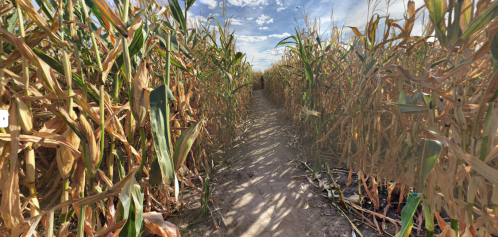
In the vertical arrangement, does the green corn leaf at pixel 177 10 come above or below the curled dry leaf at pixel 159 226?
above

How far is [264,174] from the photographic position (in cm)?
164

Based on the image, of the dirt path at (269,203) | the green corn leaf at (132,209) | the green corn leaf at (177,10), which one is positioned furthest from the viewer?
the dirt path at (269,203)

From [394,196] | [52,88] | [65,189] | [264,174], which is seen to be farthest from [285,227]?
[52,88]

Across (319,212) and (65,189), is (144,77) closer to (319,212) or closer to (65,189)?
(65,189)

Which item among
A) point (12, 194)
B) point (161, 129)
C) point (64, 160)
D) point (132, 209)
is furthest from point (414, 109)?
point (12, 194)

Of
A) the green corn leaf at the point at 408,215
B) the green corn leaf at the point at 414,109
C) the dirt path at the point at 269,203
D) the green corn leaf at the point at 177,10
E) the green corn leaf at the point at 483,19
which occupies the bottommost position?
the dirt path at the point at 269,203

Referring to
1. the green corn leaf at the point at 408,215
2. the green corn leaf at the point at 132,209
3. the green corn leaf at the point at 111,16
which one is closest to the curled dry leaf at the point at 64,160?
the green corn leaf at the point at 132,209

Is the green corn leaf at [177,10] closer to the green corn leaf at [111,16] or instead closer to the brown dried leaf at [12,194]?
the green corn leaf at [111,16]

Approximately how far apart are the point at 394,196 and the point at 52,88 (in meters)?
1.70

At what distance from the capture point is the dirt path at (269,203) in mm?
1048

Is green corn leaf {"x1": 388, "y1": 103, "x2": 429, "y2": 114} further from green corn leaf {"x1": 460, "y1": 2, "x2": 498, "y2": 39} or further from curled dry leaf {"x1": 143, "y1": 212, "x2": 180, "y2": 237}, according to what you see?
curled dry leaf {"x1": 143, "y1": 212, "x2": 180, "y2": 237}

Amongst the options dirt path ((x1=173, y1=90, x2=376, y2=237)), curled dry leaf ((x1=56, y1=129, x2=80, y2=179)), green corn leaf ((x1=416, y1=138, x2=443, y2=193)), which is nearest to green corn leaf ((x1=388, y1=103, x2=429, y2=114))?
green corn leaf ((x1=416, y1=138, x2=443, y2=193))

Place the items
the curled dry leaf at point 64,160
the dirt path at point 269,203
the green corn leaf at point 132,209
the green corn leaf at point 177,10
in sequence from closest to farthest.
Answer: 1. the green corn leaf at point 132,209
2. the curled dry leaf at point 64,160
3. the green corn leaf at point 177,10
4. the dirt path at point 269,203

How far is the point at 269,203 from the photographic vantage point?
4.15ft
